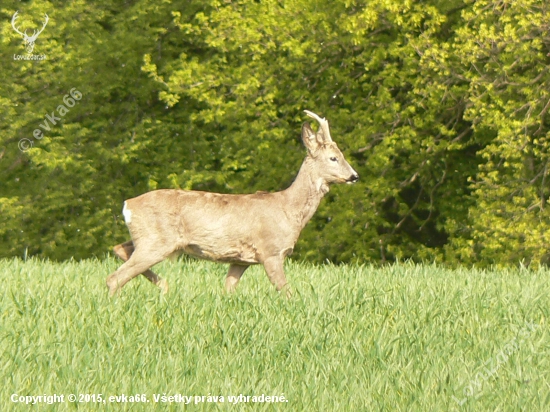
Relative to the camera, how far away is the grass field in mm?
5348

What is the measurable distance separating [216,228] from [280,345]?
234cm

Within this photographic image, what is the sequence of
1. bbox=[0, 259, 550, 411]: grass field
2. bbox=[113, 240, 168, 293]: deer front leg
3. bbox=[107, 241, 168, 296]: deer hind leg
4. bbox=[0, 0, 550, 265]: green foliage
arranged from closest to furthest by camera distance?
bbox=[0, 259, 550, 411]: grass field → bbox=[107, 241, 168, 296]: deer hind leg → bbox=[113, 240, 168, 293]: deer front leg → bbox=[0, 0, 550, 265]: green foliage

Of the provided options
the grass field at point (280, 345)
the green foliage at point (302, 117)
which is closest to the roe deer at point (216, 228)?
the grass field at point (280, 345)

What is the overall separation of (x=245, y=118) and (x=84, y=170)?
14.3 feet

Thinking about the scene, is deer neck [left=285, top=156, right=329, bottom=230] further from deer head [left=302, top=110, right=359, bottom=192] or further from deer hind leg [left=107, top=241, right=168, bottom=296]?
deer hind leg [left=107, top=241, right=168, bottom=296]

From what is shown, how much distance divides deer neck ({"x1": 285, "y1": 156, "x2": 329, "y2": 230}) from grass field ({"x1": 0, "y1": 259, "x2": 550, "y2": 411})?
2.24ft

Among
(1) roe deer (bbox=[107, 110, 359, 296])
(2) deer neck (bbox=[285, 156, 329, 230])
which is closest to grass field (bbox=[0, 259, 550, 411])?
(1) roe deer (bbox=[107, 110, 359, 296])

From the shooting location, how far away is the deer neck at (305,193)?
359 inches

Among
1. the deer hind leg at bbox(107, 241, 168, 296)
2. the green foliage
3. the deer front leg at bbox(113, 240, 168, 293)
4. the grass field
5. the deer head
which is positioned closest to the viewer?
the grass field

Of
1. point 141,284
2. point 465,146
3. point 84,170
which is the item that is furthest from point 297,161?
point 141,284

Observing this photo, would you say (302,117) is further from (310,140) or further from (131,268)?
(131,268)

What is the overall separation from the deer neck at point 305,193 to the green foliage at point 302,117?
239 inches

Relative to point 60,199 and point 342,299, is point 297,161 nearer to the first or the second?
point 60,199

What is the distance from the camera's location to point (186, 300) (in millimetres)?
8047
